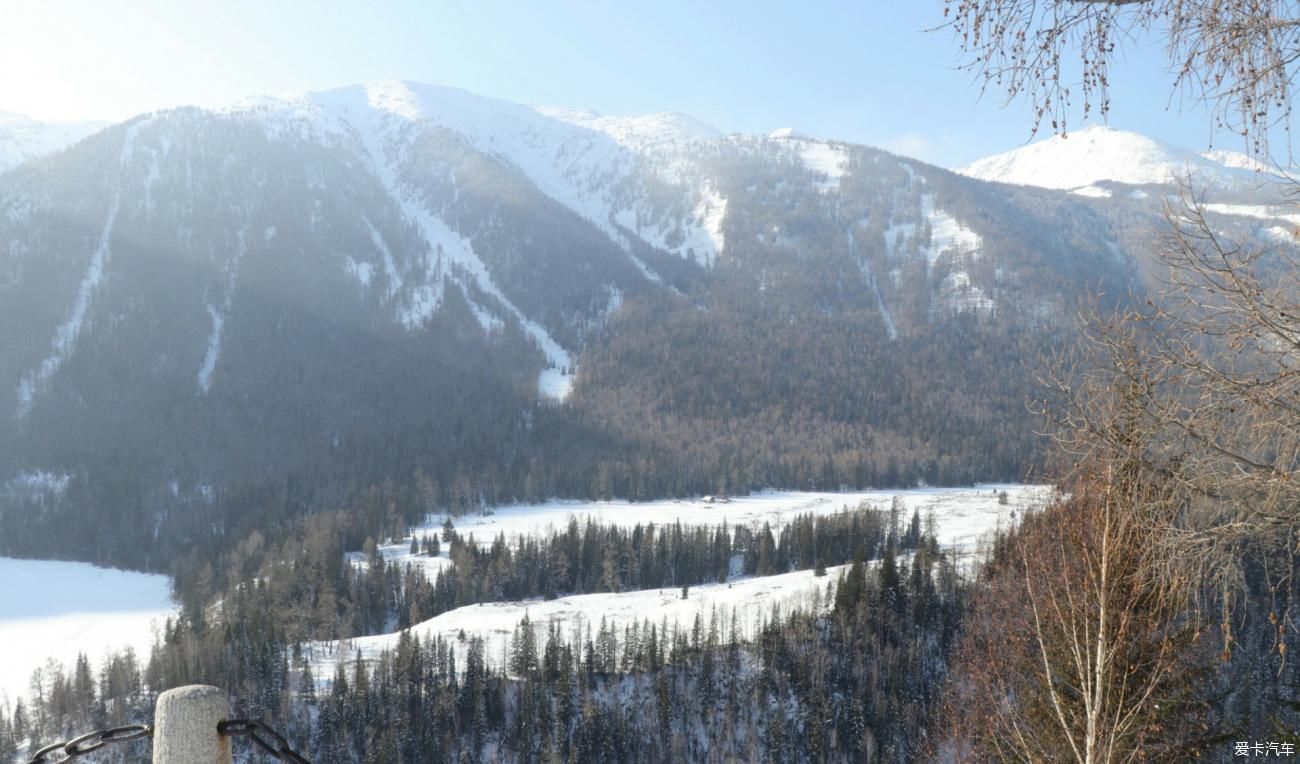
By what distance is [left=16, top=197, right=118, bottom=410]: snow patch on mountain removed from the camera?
15325 centimetres

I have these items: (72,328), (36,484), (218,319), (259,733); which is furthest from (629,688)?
(72,328)

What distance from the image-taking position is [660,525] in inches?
3984

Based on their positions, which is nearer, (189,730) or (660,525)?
(189,730)

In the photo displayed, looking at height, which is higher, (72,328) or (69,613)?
(72,328)

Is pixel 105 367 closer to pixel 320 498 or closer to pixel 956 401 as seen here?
pixel 320 498

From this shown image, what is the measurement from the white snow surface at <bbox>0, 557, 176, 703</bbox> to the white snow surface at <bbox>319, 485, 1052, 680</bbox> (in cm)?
2291

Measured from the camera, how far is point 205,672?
63.0 m

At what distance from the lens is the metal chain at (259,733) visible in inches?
77.5

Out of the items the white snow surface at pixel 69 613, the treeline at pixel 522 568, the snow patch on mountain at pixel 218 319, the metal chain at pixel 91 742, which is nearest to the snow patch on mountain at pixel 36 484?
the white snow surface at pixel 69 613

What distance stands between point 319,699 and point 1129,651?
62.1m

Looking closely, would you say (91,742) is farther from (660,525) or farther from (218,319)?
(218,319)

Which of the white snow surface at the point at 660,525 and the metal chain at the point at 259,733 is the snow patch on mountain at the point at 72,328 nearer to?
the white snow surface at the point at 660,525

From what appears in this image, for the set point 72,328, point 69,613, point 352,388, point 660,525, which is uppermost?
point 72,328

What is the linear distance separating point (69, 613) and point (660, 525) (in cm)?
6718
